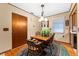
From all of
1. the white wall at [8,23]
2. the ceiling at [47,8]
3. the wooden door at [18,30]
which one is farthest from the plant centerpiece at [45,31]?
the wooden door at [18,30]

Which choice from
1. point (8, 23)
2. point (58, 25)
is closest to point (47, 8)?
point (58, 25)

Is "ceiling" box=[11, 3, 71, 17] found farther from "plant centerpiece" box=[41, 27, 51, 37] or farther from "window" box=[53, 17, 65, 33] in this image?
"plant centerpiece" box=[41, 27, 51, 37]

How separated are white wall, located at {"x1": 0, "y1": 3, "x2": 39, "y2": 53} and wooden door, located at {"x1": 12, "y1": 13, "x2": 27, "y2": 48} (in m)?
0.12

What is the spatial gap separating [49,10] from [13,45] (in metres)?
1.66

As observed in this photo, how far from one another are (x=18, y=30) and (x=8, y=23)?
1.40ft

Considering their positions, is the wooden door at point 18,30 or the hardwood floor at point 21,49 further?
the wooden door at point 18,30

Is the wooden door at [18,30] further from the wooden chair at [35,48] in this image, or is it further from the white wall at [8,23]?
the wooden chair at [35,48]

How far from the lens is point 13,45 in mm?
3209

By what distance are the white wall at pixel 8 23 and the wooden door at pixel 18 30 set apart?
120 mm

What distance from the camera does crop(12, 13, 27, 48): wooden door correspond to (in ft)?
9.45

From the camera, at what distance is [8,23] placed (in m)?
3.16

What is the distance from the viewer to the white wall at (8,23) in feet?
9.43

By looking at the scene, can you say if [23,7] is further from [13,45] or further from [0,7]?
[13,45]

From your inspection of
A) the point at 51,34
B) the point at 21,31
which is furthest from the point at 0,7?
the point at 51,34
